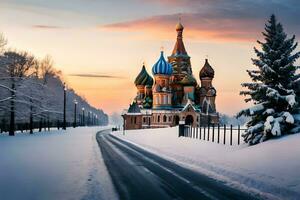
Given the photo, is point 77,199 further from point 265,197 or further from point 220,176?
point 220,176

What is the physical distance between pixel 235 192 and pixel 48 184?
18.5 ft

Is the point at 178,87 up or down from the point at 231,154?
up

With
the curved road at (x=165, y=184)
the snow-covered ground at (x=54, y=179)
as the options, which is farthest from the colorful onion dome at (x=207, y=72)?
the curved road at (x=165, y=184)

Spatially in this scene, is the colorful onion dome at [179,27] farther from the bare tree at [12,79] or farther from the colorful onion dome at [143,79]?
the bare tree at [12,79]

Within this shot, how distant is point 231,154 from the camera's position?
868 inches

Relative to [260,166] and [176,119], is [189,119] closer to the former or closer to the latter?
[176,119]

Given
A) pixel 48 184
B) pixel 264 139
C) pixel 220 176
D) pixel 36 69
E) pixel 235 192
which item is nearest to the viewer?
pixel 235 192

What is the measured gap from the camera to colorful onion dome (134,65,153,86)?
109000mm

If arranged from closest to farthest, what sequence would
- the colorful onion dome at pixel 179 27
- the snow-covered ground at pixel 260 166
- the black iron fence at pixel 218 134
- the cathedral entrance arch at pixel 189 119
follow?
1. the snow-covered ground at pixel 260 166
2. the black iron fence at pixel 218 134
3. the cathedral entrance arch at pixel 189 119
4. the colorful onion dome at pixel 179 27

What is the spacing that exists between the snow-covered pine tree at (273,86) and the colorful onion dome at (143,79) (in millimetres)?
86074

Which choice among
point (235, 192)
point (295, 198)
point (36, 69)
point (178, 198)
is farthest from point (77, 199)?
point (36, 69)

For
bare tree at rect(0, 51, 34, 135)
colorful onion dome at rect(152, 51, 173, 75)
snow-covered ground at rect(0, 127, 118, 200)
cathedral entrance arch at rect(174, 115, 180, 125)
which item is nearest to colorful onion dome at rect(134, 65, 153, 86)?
colorful onion dome at rect(152, 51, 173, 75)

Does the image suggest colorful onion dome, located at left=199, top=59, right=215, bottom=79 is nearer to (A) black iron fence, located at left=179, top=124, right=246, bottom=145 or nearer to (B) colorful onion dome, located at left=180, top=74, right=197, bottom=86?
(B) colorful onion dome, located at left=180, top=74, right=197, bottom=86

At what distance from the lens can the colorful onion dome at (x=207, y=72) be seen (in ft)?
332
